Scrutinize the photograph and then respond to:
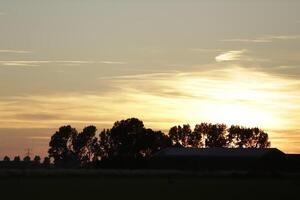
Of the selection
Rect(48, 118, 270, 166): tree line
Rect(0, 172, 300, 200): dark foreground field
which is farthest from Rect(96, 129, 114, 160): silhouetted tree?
Rect(0, 172, 300, 200): dark foreground field

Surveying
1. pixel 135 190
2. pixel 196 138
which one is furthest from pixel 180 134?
pixel 135 190

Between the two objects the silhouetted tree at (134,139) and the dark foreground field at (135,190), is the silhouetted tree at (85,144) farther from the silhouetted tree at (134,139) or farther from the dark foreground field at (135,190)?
the dark foreground field at (135,190)

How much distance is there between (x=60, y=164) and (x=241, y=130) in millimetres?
47808

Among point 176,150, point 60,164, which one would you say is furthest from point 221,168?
point 60,164

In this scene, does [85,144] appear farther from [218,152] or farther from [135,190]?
[135,190]

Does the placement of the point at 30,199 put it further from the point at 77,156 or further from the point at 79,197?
the point at 77,156

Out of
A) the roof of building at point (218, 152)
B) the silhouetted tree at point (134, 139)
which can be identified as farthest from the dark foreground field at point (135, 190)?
the silhouetted tree at point (134, 139)

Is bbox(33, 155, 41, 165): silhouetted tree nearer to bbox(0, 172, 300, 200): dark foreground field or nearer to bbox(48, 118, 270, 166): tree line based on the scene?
bbox(48, 118, 270, 166): tree line

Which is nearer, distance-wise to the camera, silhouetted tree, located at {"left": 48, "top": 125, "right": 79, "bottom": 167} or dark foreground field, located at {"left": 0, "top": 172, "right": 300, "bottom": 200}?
dark foreground field, located at {"left": 0, "top": 172, "right": 300, "bottom": 200}

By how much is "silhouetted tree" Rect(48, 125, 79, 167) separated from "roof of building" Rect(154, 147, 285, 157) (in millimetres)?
48828

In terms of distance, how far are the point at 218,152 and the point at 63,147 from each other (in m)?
61.9

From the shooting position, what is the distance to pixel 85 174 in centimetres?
7725

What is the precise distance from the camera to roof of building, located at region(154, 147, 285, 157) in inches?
4671

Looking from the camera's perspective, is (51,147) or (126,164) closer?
(126,164)
